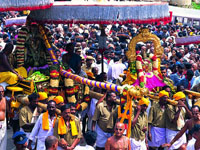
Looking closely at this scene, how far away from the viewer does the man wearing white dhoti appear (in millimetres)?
6449

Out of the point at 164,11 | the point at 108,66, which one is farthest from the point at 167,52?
the point at 164,11

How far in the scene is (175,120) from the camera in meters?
7.34

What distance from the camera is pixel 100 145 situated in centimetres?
757

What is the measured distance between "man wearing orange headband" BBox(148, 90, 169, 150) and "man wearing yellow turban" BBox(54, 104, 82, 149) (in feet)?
5.72

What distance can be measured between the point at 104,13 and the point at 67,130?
6.77 ft

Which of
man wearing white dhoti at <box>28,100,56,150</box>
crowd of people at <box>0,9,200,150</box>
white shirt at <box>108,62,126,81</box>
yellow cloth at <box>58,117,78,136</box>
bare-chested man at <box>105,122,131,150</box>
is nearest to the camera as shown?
bare-chested man at <box>105,122,131,150</box>

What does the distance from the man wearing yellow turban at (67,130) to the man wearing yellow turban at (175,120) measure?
6.31 ft

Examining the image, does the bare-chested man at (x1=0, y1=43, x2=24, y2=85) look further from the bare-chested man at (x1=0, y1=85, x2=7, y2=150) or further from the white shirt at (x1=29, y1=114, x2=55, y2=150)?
the white shirt at (x1=29, y1=114, x2=55, y2=150)

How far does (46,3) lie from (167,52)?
7992mm

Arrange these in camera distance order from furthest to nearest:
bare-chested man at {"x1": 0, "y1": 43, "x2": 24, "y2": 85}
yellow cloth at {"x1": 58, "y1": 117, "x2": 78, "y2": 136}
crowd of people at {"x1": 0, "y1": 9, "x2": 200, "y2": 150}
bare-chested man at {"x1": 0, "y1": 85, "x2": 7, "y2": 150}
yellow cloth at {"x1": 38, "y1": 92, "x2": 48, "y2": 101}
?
bare-chested man at {"x1": 0, "y1": 43, "x2": 24, "y2": 85} < yellow cloth at {"x1": 38, "y1": 92, "x2": 48, "y2": 101} < bare-chested man at {"x1": 0, "y1": 85, "x2": 7, "y2": 150} < yellow cloth at {"x1": 58, "y1": 117, "x2": 78, "y2": 136} < crowd of people at {"x1": 0, "y1": 9, "x2": 200, "y2": 150}

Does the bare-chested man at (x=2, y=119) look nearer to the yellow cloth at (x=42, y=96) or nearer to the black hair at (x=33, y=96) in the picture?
the black hair at (x=33, y=96)

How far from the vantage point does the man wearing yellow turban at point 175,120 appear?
7.31 m

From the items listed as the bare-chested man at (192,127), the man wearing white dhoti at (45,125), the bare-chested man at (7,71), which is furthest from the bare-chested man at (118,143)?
the bare-chested man at (7,71)

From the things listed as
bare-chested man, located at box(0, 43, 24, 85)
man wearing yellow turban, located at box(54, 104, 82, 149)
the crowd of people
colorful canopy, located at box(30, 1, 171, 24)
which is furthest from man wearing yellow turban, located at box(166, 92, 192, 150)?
bare-chested man, located at box(0, 43, 24, 85)
